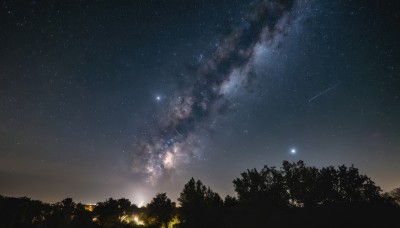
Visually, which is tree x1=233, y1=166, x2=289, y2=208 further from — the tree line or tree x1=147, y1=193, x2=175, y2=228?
tree x1=147, y1=193, x2=175, y2=228

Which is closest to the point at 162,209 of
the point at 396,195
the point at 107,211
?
the point at 107,211

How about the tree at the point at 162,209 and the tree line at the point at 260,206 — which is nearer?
the tree line at the point at 260,206

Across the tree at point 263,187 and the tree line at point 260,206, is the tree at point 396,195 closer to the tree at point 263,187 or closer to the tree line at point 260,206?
the tree line at point 260,206

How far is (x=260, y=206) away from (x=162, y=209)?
2272 cm

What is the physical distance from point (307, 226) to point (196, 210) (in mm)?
20089

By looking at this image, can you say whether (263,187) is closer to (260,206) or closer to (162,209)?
(260,206)

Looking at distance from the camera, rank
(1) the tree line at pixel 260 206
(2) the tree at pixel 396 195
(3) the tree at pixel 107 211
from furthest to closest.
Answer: (3) the tree at pixel 107 211 < (2) the tree at pixel 396 195 < (1) the tree line at pixel 260 206

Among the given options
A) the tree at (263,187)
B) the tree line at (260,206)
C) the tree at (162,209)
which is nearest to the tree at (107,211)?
the tree line at (260,206)

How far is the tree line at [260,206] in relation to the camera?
3556cm

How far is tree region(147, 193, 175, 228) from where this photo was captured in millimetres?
54312

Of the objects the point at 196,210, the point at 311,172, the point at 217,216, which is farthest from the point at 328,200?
the point at 196,210

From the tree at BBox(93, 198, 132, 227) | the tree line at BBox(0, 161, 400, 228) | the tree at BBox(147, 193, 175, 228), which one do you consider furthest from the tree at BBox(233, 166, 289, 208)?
the tree at BBox(93, 198, 132, 227)

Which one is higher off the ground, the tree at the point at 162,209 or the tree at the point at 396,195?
the tree at the point at 396,195

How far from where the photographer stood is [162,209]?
5494 cm
